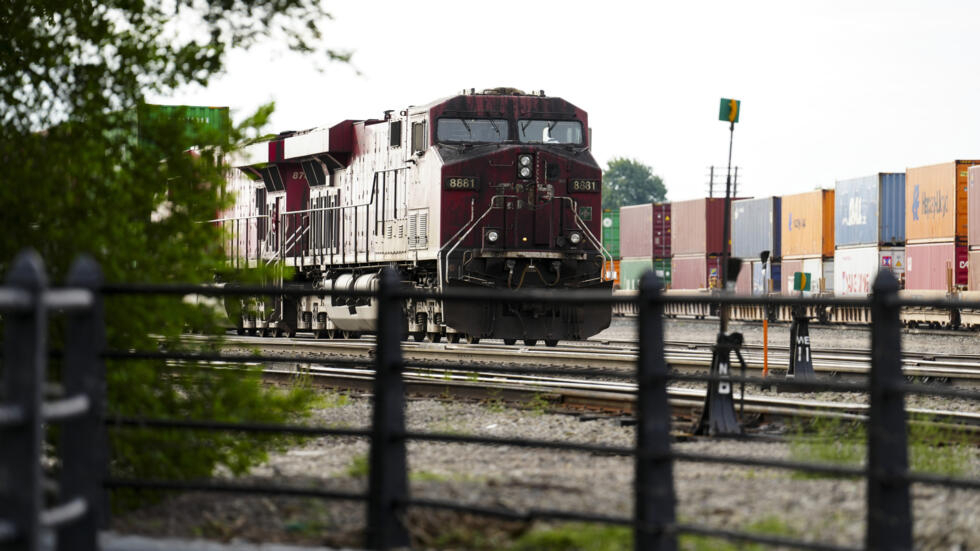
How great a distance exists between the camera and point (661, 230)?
52719 mm

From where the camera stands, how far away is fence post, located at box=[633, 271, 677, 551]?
447cm

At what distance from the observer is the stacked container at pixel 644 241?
5259cm

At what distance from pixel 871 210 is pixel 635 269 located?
16.7 metres

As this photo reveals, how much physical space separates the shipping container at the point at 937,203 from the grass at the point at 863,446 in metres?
27.2

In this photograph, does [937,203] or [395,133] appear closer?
[395,133]

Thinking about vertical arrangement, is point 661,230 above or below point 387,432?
above

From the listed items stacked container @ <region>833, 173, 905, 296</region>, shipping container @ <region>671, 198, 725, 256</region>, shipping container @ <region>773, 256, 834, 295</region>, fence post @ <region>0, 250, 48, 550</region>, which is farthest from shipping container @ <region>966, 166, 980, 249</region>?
fence post @ <region>0, 250, 48, 550</region>

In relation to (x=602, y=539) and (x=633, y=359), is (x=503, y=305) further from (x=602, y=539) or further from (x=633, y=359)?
(x=602, y=539)

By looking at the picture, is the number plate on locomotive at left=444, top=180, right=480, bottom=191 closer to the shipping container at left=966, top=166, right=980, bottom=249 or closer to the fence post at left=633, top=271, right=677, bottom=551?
the fence post at left=633, top=271, right=677, bottom=551

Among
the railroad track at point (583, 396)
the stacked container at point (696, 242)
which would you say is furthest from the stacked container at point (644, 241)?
the railroad track at point (583, 396)

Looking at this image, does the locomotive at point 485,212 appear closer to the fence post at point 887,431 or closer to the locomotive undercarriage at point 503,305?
the locomotive undercarriage at point 503,305

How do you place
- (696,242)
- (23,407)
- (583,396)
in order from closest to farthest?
(23,407) → (583,396) → (696,242)

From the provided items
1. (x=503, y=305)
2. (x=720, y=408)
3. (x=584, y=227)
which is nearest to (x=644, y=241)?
(x=584, y=227)

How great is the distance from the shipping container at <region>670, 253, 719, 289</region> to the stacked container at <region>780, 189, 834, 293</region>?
3.12 metres
